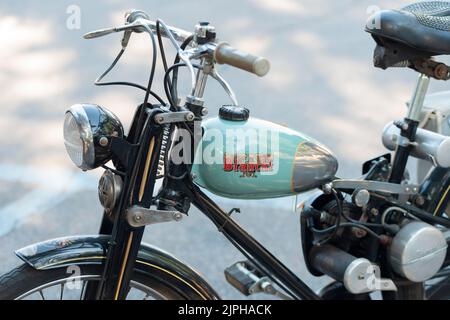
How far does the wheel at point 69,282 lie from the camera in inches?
79.0

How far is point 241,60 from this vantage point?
1735mm

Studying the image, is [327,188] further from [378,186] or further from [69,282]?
[69,282]

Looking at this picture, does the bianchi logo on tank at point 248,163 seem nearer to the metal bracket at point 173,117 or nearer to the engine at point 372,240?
the metal bracket at point 173,117

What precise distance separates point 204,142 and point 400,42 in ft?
2.28

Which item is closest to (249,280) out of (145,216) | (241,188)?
(241,188)

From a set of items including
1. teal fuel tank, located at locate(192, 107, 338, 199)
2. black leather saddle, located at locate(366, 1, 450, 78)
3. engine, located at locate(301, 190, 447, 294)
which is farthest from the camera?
engine, located at locate(301, 190, 447, 294)

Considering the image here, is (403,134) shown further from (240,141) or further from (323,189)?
(240,141)

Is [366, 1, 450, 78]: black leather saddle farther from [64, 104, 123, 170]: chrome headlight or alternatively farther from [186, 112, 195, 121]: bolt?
[64, 104, 123, 170]: chrome headlight

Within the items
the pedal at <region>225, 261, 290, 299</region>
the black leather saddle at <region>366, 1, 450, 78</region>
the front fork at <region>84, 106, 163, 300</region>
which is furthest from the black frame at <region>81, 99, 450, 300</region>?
the black leather saddle at <region>366, 1, 450, 78</region>

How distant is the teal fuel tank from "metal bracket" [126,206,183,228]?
0.14m

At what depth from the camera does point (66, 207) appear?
4047 mm

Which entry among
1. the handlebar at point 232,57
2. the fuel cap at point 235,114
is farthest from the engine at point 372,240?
the handlebar at point 232,57

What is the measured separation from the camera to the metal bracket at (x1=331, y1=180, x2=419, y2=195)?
7.75 feet
